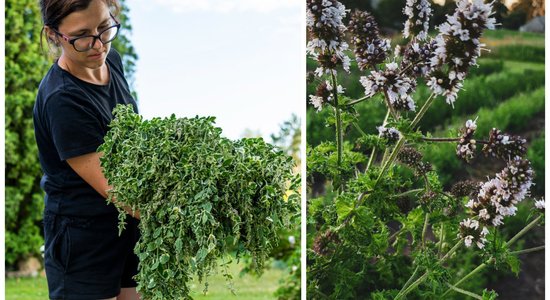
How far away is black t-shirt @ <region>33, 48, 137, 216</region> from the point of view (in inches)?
75.5

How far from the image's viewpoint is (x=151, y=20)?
5.57 m

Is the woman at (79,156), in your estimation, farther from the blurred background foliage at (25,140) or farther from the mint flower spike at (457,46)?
the blurred background foliage at (25,140)

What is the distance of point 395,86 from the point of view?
234 cm

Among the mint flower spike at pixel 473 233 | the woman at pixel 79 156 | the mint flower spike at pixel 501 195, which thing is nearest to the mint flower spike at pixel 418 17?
the mint flower spike at pixel 501 195

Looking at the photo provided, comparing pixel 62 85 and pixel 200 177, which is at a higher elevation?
pixel 62 85

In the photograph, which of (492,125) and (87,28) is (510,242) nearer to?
(492,125)

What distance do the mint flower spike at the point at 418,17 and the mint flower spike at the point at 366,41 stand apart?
0.27 ft

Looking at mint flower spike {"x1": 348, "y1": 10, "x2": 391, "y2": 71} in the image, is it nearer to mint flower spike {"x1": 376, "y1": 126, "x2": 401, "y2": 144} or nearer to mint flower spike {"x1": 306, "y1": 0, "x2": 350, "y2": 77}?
mint flower spike {"x1": 306, "y1": 0, "x2": 350, "y2": 77}

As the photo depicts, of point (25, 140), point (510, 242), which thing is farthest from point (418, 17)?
point (25, 140)

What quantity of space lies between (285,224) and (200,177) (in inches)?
10.2

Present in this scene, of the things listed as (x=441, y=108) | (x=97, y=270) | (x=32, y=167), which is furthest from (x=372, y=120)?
(x=32, y=167)

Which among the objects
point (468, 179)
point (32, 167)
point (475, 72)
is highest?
point (475, 72)

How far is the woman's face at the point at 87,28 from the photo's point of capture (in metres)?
1.97

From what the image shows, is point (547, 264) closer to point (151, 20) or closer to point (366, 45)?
point (366, 45)
